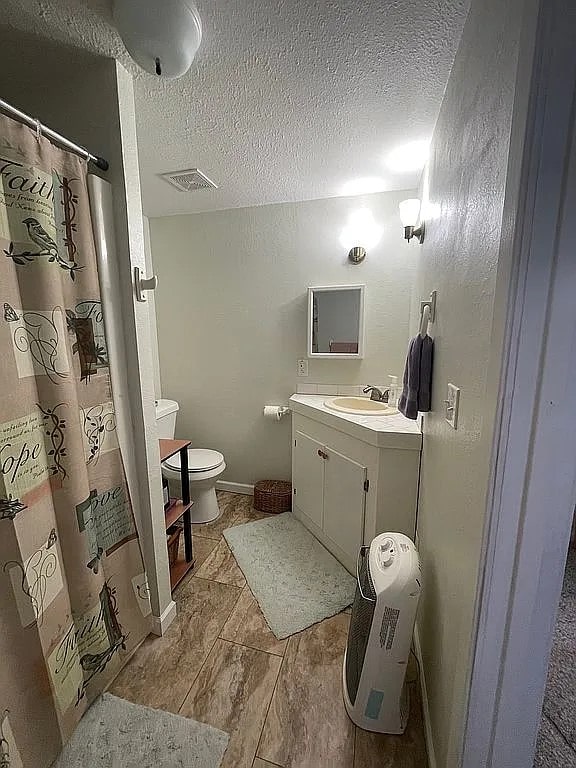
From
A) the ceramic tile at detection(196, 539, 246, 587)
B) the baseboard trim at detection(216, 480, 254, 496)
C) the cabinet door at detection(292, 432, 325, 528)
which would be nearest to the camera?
the ceramic tile at detection(196, 539, 246, 587)

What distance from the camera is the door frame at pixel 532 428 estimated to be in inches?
21.1

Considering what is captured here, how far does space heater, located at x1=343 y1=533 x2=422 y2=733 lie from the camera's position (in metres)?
1.03

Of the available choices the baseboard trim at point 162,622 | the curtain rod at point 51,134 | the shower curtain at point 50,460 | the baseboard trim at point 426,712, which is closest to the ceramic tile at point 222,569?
the baseboard trim at point 162,622

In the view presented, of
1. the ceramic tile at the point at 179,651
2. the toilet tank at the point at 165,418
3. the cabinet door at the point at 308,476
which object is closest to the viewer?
the ceramic tile at the point at 179,651

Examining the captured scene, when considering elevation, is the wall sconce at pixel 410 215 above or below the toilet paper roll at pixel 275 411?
above

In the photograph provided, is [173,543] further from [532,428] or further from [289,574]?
[532,428]

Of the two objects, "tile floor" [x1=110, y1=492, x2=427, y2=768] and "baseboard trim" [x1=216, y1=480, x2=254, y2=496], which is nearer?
"tile floor" [x1=110, y1=492, x2=427, y2=768]

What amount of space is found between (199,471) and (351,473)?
1.01 metres

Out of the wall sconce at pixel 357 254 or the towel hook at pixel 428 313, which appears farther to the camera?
the wall sconce at pixel 357 254

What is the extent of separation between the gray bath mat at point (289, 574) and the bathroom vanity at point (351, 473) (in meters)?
0.10

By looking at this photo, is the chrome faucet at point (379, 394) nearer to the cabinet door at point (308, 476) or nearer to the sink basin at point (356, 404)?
the sink basin at point (356, 404)

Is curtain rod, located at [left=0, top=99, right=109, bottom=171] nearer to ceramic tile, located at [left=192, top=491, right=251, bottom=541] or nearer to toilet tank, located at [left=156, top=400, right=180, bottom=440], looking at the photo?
toilet tank, located at [left=156, top=400, right=180, bottom=440]

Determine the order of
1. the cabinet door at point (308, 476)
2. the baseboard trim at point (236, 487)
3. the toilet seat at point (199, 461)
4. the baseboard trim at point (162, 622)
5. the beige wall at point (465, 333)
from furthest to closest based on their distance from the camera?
the baseboard trim at point (236, 487), the toilet seat at point (199, 461), the cabinet door at point (308, 476), the baseboard trim at point (162, 622), the beige wall at point (465, 333)

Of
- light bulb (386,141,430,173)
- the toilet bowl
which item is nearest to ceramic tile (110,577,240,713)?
the toilet bowl
